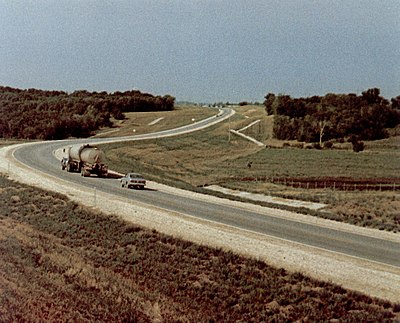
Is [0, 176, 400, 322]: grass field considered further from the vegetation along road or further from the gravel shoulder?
the vegetation along road

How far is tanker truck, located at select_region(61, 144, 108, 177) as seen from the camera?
45375mm

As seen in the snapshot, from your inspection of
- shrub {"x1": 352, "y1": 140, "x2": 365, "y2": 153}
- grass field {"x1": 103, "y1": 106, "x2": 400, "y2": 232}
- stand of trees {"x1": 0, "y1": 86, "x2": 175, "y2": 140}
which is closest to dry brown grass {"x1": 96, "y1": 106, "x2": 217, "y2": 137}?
stand of trees {"x1": 0, "y1": 86, "x2": 175, "y2": 140}

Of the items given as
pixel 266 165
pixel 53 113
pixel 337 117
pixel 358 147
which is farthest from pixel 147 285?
pixel 53 113

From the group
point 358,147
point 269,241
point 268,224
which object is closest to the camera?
point 269,241

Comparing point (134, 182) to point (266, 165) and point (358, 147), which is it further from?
point (358, 147)

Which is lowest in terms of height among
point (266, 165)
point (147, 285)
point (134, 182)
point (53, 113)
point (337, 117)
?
point (147, 285)

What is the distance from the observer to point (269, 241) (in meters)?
24.3

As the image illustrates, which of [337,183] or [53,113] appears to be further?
[53,113]

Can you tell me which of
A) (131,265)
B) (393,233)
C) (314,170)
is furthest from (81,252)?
(314,170)

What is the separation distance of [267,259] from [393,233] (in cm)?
959

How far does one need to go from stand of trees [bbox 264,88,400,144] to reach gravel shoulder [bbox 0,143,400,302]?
5856cm

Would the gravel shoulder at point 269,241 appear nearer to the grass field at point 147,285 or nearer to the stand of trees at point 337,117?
the grass field at point 147,285

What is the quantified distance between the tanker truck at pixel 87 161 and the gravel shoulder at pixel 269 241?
21.1 ft

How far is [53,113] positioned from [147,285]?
283 feet
